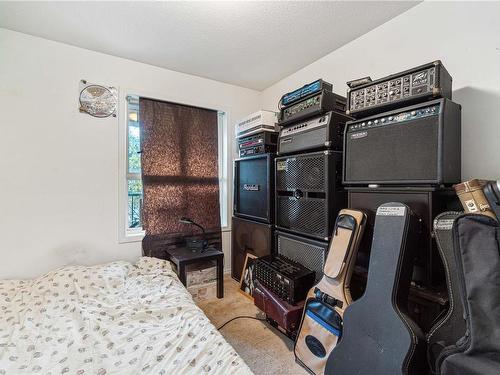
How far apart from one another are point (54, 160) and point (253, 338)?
2.13 meters

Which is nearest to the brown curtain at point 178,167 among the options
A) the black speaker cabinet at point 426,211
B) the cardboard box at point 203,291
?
the cardboard box at point 203,291

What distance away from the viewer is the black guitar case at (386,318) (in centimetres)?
103

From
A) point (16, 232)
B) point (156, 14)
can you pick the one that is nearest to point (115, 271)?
point (16, 232)

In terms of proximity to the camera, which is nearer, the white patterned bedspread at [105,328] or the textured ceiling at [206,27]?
the white patterned bedspread at [105,328]

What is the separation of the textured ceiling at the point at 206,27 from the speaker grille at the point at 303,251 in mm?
1604

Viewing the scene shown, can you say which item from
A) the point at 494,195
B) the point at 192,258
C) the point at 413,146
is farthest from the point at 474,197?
the point at 192,258

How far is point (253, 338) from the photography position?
5.69ft

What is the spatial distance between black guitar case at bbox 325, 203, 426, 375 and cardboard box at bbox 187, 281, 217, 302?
1.29 meters

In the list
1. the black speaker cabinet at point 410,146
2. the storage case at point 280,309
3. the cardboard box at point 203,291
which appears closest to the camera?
the black speaker cabinet at point 410,146

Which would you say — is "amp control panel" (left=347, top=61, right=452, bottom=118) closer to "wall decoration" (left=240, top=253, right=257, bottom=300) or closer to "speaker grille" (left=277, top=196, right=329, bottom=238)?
"speaker grille" (left=277, top=196, right=329, bottom=238)

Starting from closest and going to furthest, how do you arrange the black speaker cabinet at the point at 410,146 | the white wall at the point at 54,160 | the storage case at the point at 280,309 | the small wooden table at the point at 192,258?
1. the black speaker cabinet at the point at 410,146
2. the storage case at the point at 280,309
3. the white wall at the point at 54,160
4. the small wooden table at the point at 192,258

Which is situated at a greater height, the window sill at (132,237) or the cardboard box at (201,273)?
the window sill at (132,237)

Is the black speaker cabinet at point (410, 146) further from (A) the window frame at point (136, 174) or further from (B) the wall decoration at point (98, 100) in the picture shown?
(B) the wall decoration at point (98, 100)

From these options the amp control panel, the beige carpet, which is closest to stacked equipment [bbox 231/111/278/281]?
the beige carpet
